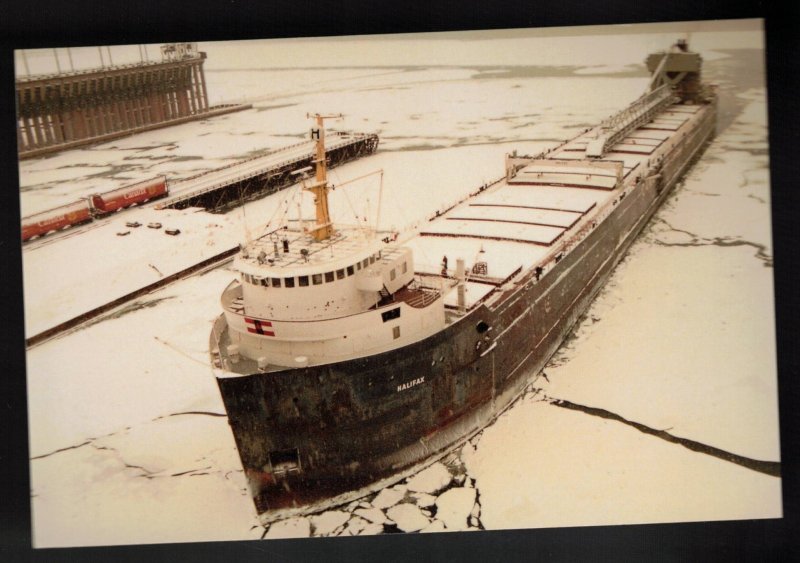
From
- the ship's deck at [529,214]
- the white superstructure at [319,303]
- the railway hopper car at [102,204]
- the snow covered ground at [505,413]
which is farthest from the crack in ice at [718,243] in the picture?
the railway hopper car at [102,204]

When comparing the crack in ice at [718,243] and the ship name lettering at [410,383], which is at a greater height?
the crack in ice at [718,243]

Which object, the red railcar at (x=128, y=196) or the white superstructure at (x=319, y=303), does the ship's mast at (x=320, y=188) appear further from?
the red railcar at (x=128, y=196)

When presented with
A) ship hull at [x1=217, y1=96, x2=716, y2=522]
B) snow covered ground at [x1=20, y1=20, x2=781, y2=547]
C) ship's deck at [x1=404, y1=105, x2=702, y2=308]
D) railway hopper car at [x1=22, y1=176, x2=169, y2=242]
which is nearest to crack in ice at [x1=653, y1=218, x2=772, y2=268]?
snow covered ground at [x1=20, y1=20, x2=781, y2=547]

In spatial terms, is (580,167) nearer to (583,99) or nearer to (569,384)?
(583,99)

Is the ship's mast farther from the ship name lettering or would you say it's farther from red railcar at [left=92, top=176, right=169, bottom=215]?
red railcar at [left=92, top=176, right=169, bottom=215]

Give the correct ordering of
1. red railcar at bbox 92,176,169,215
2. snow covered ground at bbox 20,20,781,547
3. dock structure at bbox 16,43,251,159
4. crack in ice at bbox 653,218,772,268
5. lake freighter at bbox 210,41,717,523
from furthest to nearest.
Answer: red railcar at bbox 92,176,169,215, dock structure at bbox 16,43,251,159, crack in ice at bbox 653,218,772,268, snow covered ground at bbox 20,20,781,547, lake freighter at bbox 210,41,717,523

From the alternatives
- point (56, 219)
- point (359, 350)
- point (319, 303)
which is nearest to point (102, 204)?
point (56, 219)
